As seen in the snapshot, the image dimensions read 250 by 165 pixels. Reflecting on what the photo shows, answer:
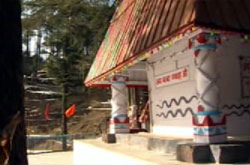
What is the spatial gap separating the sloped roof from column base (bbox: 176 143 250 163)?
1.85 m

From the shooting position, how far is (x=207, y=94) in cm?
636

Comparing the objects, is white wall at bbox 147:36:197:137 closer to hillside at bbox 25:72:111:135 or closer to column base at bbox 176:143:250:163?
column base at bbox 176:143:250:163

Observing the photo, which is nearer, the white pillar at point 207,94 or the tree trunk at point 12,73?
the tree trunk at point 12,73

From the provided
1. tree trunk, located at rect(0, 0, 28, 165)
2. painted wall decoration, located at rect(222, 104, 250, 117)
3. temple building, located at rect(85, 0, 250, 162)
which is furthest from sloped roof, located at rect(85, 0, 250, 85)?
tree trunk, located at rect(0, 0, 28, 165)

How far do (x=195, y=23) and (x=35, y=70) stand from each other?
113 ft

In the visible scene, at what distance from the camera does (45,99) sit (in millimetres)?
34312

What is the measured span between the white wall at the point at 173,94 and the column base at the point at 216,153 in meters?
2.36

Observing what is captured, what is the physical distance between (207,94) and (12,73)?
361 centimetres

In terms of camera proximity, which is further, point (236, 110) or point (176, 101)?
point (176, 101)

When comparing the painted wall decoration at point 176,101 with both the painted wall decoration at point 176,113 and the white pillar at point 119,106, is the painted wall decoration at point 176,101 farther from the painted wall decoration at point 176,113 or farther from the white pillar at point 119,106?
the white pillar at point 119,106

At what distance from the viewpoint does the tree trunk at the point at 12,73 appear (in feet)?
12.0

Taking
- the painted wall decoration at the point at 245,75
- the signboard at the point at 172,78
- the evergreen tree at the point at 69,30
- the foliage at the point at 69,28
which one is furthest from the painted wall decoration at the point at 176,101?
the foliage at the point at 69,28

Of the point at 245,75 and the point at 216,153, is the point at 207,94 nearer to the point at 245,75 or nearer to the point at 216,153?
the point at 216,153

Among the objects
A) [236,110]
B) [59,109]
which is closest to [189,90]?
[236,110]
